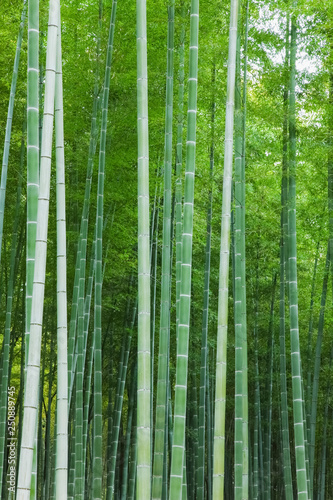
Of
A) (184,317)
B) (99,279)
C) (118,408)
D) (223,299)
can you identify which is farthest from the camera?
(118,408)

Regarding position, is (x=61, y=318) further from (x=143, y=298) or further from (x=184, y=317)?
(x=184, y=317)

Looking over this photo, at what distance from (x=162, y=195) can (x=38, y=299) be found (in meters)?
4.51

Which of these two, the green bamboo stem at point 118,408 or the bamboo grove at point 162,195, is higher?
the bamboo grove at point 162,195

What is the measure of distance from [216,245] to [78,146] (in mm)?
2795

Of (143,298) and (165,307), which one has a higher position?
(165,307)

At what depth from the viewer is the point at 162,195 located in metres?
7.04

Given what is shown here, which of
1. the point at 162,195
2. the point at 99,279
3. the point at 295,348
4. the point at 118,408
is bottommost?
the point at 118,408

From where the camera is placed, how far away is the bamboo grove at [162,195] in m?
3.08

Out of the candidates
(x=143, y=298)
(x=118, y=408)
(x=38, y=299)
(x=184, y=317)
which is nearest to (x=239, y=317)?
(x=184, y=317)

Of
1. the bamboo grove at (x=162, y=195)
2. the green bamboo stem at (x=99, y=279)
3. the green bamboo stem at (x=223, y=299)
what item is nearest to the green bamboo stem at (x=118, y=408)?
the bamboo grove at (x=162, y=195)

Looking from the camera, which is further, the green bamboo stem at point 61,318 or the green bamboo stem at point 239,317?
the green bamboo stem at point 239,317

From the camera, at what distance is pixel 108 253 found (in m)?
7.89

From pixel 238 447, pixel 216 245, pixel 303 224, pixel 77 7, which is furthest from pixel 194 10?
pixel 216 245

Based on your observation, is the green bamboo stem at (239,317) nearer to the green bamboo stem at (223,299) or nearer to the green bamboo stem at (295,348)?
the green bamboo stem at (295,348)
